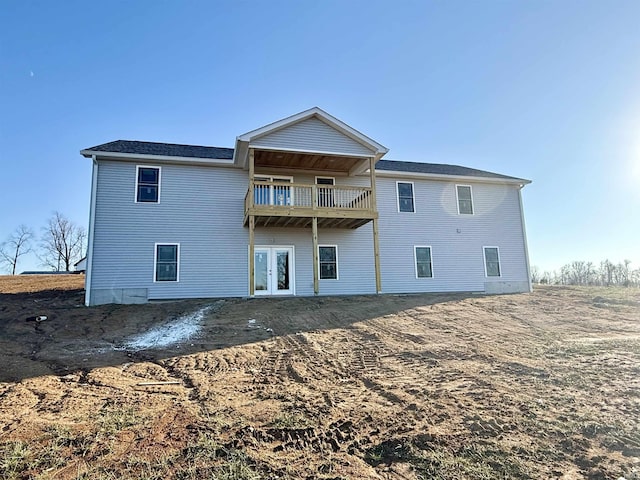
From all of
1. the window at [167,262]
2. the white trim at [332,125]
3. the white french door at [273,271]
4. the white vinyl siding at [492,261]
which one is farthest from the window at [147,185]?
the white vinyl siding at [492,261]

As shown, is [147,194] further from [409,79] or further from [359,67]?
[409,79]

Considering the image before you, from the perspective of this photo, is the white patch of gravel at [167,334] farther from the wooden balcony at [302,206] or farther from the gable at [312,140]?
the gable at [312,140]

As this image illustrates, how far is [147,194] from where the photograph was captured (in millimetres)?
13016

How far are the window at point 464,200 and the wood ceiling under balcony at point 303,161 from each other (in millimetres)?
5207

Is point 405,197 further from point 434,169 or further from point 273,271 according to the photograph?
point 273,271

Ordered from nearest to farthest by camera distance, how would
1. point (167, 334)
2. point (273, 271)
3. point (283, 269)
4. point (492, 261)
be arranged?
1. point (167, 334)
2. point (273, 271)
3. point (283, 269)
4. point (492, 261)

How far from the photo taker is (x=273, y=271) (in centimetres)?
1380

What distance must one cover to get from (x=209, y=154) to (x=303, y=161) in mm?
→ 3619

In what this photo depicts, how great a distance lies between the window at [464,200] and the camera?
16.4 meters

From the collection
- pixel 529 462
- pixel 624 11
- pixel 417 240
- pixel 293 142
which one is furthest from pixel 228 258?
pixel 624 11

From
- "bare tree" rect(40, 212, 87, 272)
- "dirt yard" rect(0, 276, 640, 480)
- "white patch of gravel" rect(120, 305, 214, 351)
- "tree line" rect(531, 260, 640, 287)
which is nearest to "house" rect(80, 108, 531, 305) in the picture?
"white patch of gravel" rect(120, 305, 214, 351)

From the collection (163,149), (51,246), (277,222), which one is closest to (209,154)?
(163,149)

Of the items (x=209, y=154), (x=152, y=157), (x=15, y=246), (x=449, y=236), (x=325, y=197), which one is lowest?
(x=449, y=236)

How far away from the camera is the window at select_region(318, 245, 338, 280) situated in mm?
14312
